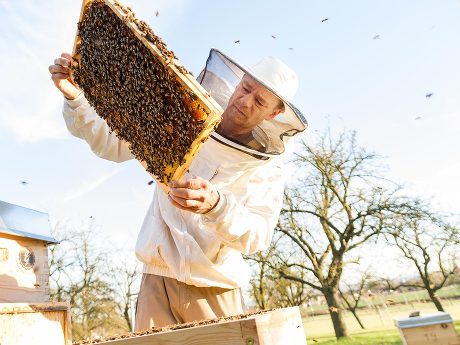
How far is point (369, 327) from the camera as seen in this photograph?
23078mm

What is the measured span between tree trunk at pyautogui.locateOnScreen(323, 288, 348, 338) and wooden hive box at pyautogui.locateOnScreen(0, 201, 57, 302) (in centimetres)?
1623

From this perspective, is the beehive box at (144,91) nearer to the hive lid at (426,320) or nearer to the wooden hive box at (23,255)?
the wooden hive box at (23,255)

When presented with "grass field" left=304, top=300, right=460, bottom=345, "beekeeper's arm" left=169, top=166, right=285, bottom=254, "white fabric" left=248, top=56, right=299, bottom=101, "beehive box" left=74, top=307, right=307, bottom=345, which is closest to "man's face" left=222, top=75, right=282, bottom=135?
"white fabric" left=248, top=56, right=299, bottom=101

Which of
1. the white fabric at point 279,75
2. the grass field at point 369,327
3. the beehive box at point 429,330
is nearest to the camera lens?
the white fabric at point 279,75

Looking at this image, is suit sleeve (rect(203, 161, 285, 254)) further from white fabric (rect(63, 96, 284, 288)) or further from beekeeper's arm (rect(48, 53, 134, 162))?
beekeeper's arm (rect(48, 53, 134, 162))

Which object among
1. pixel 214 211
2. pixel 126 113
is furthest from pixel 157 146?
pixel 214 211

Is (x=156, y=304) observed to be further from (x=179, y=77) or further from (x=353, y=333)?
(x=353, y=333)

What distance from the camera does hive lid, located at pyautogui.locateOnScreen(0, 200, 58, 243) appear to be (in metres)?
2.02

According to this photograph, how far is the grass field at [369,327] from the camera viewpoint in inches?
698

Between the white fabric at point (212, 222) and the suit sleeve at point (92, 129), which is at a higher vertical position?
the suit sleeve at point (92, 129)

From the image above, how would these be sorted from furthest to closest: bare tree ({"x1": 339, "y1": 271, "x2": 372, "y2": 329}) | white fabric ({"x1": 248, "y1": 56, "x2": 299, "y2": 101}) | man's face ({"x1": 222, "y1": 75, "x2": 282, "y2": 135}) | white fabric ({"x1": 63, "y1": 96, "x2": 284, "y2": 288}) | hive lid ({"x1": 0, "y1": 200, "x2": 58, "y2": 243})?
bare tree ({"x1": 339, "y1": 271, "x2": 372, "y2": 329})
white fabric ({"x1": 248, "y1": 56, "x2": 299, "y2": 101})
man's face ({"x1": 222, "y1": 75, "x2": 282, "y2": 135})
white fabric ({"x1": 63, "y1": 96, "x2": 284, "y2": 288})
hive lid ({"x1": 0, "y1": 200, "x2": 58, "y2": 243})

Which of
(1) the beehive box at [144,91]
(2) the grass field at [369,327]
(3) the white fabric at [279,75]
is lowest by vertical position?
(2) the grass field at [369,327]

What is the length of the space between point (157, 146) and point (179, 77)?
17.3 inches

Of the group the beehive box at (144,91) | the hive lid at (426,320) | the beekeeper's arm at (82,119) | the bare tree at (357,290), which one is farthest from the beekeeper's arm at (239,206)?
the bare tree at (357,290)
